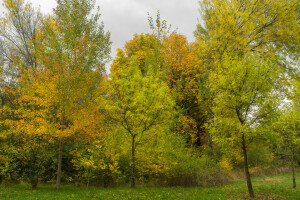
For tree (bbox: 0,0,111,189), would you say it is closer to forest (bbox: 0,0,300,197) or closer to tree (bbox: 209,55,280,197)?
forest (bbox: 0,0,300,197)

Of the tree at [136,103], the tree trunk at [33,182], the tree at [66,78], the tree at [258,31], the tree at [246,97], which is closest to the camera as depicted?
the tree at [246,97]

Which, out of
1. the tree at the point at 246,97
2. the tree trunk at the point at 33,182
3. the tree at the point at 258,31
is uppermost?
the tree at the point at 258,31

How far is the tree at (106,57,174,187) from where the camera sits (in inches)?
455

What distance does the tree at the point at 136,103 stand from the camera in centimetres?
1155

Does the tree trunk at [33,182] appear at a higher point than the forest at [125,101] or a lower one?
lower

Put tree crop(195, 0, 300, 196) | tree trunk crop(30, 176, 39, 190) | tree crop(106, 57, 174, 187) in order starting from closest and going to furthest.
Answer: tree crop(106, 57, 174, 187) < tree trunk crop(30, 176, 39, 190) < tree crop(195, 0, 300, 196)

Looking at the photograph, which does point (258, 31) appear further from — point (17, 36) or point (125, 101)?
point (17, 36)

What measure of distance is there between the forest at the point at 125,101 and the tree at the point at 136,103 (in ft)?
0.21

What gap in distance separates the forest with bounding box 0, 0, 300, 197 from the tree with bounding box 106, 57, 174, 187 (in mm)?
65

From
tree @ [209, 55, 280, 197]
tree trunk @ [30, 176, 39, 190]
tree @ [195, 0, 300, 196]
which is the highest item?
tree @ [195, 0, 300, 196]

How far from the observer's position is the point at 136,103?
11.6 m

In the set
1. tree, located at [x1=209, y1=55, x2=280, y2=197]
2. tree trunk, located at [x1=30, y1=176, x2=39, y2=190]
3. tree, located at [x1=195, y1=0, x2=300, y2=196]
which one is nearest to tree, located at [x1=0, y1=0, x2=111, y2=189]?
tree trunk, located at [x1=30, y1=176, x2=39, y2=190]

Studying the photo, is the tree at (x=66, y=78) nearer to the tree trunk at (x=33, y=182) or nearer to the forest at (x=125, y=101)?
the forest at (x=125, y=101)

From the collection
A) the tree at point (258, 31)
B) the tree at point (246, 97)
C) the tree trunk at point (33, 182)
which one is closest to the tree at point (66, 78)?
the tree trunk at point (33, 182)
